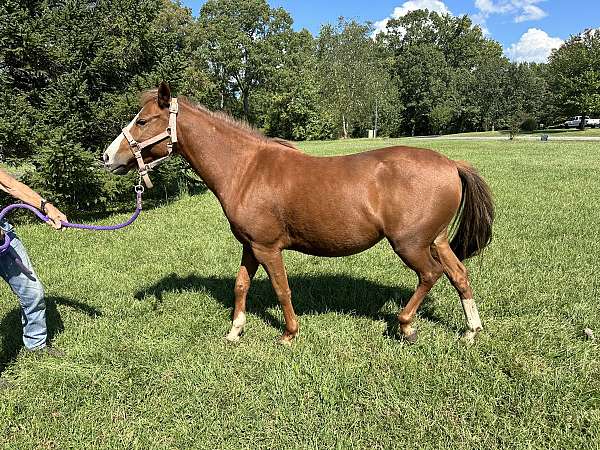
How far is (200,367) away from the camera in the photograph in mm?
3824

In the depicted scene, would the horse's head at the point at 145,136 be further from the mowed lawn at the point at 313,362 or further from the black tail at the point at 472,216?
the black tail at the point at 472,216

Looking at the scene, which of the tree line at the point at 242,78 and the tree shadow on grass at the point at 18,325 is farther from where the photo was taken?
the tree line at the point at 242,78

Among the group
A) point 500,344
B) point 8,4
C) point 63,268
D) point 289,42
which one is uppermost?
point 289,42

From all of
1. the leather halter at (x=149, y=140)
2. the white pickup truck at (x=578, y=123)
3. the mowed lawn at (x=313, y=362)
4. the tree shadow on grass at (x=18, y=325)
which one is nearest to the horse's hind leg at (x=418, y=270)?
the mowed lawn at (x=313, y=362)

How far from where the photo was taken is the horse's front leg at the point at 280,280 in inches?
162

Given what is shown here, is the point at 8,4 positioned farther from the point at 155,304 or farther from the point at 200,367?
the point at 200,367

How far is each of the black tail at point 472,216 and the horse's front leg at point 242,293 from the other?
2.25 metres

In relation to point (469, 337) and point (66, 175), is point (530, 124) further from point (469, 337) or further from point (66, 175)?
point (469, 337)

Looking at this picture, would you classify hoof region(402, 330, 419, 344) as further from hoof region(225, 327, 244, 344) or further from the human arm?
the human arm

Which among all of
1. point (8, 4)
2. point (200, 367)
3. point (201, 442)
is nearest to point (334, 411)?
point (201, 442)

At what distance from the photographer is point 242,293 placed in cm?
450

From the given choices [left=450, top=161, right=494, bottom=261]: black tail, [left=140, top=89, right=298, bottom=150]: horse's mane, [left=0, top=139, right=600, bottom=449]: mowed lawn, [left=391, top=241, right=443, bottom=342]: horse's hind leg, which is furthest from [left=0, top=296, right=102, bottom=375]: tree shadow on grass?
[left=450, top=161, right=494, bottom=261]: black tail

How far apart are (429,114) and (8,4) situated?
189 feet

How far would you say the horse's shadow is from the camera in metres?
4.88
